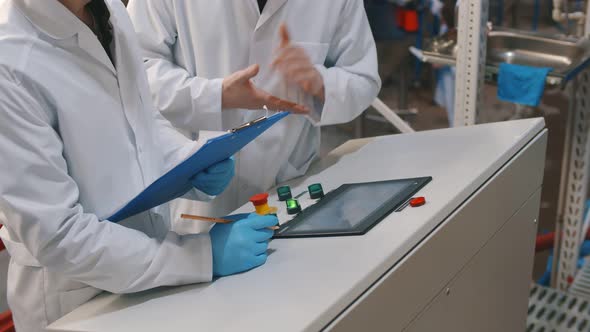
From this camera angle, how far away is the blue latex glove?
1099 millimetres

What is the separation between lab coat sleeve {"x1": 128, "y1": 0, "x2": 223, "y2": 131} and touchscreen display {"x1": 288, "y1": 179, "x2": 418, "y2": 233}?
1.25ft

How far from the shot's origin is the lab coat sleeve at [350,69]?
1.64m

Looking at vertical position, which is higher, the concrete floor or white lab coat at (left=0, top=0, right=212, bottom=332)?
white lab coat at (left=0, top=0, right=212, bottom=332)

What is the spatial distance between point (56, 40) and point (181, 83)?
1.72 feet

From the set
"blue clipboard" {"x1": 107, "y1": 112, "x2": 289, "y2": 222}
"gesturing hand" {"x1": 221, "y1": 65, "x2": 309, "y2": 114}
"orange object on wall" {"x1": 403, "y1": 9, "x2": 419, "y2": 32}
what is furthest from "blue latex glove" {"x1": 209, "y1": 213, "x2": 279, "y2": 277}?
"orange object on wall" {"x1": 403, "y1": 9, "x2": 419, "y2": 32}

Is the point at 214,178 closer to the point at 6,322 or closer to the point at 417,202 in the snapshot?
the point at 417,202

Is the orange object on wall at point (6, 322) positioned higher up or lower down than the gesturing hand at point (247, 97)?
lower down

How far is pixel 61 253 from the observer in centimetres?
98

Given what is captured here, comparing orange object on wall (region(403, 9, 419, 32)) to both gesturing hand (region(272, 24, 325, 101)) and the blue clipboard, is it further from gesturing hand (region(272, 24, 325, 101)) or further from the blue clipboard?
the blue clipboard

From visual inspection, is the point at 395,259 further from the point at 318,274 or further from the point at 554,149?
the point at 554,149

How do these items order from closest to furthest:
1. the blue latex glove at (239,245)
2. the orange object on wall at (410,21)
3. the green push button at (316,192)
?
1. the blue latex glove at (239,245)
2. the green push button at (316,192)
3. the orange object on wall at (410,21)

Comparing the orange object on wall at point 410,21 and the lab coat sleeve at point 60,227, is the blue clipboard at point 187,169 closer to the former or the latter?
the lab coat sleeve at point 60,227

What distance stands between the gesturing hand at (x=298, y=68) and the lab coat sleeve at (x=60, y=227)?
0.55 metres

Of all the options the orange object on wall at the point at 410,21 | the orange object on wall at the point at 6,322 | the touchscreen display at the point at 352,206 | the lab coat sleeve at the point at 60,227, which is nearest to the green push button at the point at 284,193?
the touchscreen display at the point at 352,206
